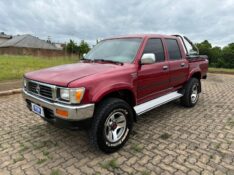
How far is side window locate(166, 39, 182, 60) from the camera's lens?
4.85 meters

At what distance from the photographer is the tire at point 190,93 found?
5535 millimetres

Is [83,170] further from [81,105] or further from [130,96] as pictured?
[130,96]

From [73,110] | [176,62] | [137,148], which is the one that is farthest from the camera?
[176,62]

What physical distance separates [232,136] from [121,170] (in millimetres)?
2411

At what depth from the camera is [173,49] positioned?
16.5 feet

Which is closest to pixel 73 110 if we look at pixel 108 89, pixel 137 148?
pixel 108 89

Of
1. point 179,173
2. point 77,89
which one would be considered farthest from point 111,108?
point 179,173

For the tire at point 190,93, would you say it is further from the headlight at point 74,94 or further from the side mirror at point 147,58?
the headlight at point 74,94

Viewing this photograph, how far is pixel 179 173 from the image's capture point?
2818mm

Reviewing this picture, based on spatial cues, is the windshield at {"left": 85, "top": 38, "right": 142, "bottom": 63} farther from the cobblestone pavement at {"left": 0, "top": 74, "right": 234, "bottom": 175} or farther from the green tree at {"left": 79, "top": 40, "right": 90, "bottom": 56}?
the green tree at {"left": 79, "top": 40, "right": 90, "bottom": 56}

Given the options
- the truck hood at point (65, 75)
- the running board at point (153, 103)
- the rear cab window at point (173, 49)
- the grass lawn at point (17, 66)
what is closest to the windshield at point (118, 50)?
the truck hood at point (65, 75)

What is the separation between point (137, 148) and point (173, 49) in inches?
107

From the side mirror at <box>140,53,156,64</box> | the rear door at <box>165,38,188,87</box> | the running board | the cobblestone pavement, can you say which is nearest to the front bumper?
the cobblestone pavement

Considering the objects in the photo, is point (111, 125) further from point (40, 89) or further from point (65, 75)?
point (40, 89)
